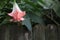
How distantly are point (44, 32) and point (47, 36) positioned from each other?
0.16 ft

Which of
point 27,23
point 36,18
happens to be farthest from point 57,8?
point 27,23

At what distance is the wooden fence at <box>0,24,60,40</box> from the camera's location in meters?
1.79

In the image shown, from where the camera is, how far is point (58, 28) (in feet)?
6.00

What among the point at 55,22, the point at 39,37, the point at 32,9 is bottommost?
the point at 39,37

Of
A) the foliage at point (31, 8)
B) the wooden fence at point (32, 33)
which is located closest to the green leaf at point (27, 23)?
the foliage at point (31, 8)

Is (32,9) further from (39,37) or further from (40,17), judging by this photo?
(39,37)

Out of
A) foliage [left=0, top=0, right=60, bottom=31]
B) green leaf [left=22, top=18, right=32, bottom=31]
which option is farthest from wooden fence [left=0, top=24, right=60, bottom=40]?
green leaf [left=22, top=18, right=32, bottom=31]

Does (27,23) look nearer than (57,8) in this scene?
Yes

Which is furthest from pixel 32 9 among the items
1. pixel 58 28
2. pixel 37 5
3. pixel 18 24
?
pixel 58 28

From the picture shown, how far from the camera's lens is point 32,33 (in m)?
1.78

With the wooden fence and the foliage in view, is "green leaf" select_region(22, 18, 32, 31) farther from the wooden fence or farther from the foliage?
the wooden fence

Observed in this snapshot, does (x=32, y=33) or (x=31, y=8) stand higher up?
(x=31, y=8)

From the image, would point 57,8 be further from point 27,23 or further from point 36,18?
point 27,23

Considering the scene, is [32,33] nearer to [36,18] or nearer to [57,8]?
[36,18]
